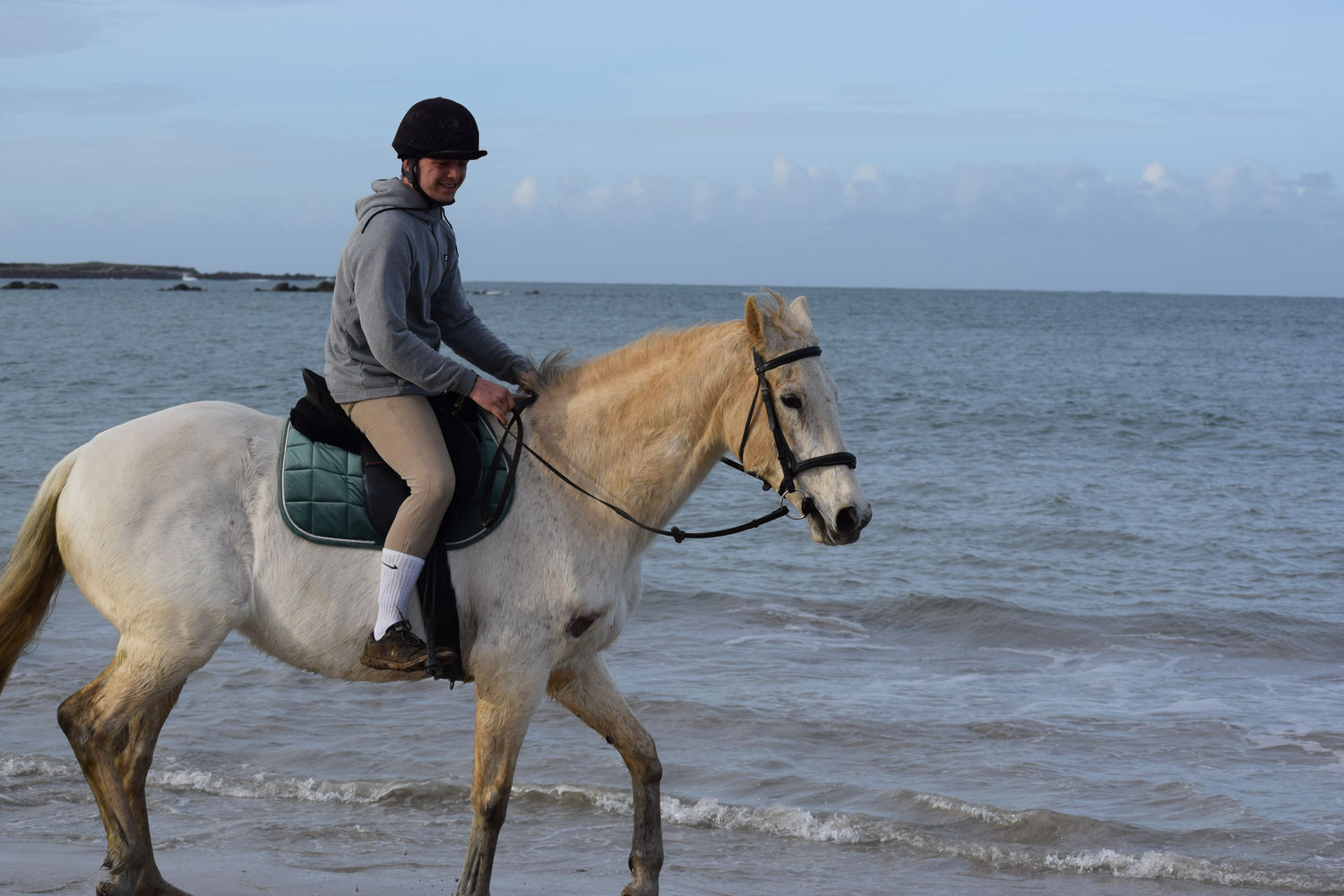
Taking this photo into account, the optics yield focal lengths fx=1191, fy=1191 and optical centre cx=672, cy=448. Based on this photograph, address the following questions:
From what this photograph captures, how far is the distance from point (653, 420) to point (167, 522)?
1754 millimetres

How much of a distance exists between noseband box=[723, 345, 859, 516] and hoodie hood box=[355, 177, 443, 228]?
1.34m

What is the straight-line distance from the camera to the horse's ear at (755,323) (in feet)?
13.2

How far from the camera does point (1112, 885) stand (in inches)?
215

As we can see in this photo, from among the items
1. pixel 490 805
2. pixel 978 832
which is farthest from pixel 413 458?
pixel 978 832

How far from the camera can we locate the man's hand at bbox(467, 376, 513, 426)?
4312mm

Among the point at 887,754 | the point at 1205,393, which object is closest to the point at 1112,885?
the point at 887,754

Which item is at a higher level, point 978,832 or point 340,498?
point 340,498

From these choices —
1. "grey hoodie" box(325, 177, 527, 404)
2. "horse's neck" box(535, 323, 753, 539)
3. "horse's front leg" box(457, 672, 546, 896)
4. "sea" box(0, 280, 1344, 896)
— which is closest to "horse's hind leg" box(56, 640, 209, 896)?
"sea" box(0, 280, 1344, 896)

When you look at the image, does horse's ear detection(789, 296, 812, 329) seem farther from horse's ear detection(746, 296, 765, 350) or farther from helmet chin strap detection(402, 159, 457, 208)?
helmet chin strap detection(402, 159, 457, 208)

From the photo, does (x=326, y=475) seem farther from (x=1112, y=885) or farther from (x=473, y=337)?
(x=1112, y=885)

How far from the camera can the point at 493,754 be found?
4.23 metres

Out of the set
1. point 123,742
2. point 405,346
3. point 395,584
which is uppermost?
point 405,346

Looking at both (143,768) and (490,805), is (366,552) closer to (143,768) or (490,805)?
(490,805)

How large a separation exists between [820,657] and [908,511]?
6.32 m
